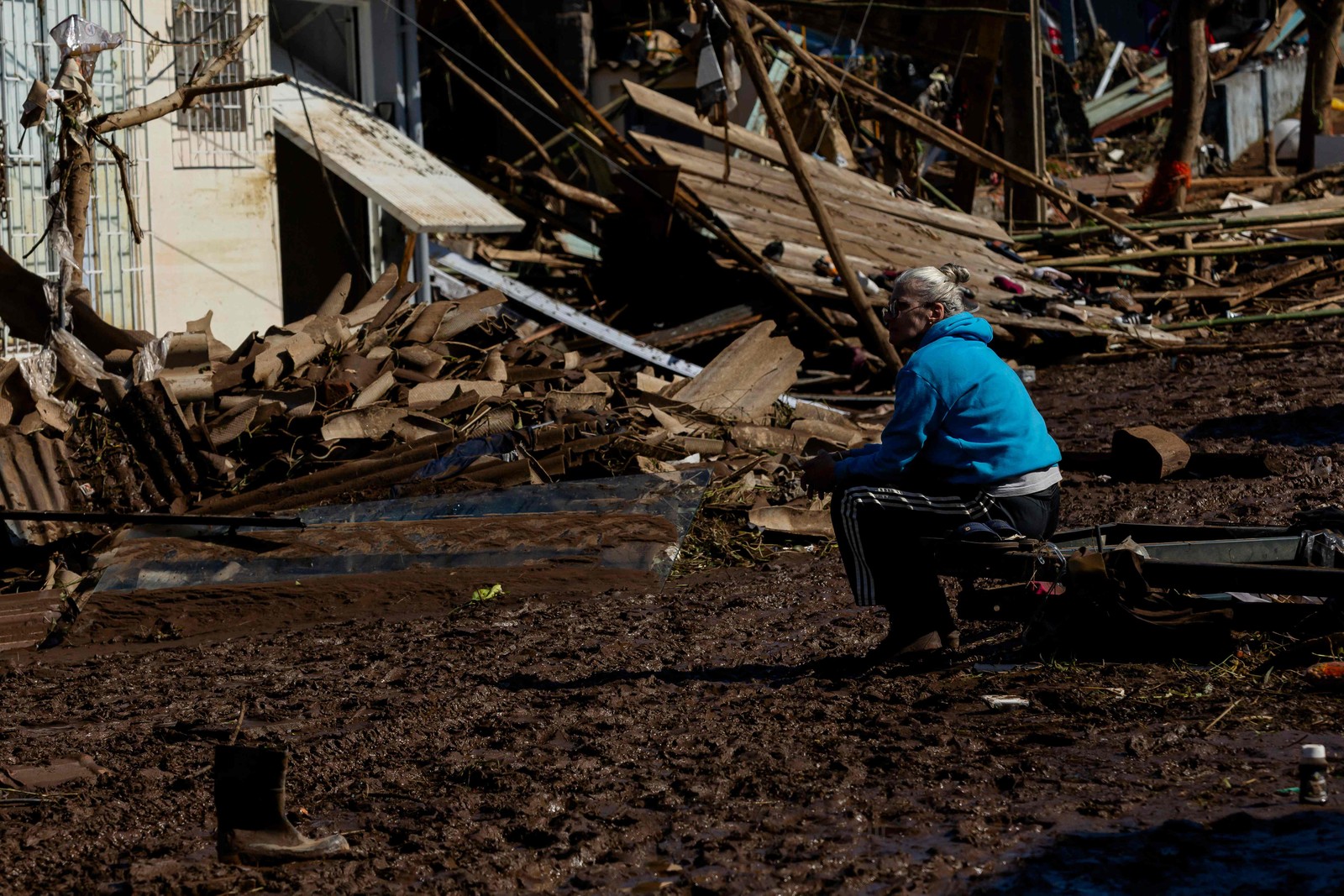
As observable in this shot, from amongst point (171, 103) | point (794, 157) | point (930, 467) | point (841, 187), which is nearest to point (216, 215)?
point (171, 103)

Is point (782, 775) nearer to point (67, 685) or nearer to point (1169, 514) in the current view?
point (67, 685)

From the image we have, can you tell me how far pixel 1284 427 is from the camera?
10.8m

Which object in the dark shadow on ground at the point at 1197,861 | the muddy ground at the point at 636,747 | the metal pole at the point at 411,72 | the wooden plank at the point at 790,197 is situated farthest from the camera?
the wooden plank at the point at 790,197

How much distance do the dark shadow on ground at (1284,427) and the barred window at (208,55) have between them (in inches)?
322

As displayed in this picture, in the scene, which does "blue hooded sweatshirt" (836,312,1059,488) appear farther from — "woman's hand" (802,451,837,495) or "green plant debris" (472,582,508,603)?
"green plant debris" (472,582,508,603)

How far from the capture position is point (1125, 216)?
60.6ft

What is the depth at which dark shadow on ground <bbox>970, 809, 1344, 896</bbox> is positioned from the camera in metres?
3.70

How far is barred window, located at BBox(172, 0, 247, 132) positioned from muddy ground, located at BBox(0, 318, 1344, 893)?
5.76 meters

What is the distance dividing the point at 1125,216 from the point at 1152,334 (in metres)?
4.14

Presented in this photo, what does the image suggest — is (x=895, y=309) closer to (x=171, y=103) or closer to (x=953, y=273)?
(x=953, y=273)

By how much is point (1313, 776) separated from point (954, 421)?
1.90 m

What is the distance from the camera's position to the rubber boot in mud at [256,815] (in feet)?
13.5

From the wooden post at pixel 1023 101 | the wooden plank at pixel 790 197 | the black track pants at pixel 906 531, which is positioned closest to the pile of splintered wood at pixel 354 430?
the black track pants at pixel 906 531

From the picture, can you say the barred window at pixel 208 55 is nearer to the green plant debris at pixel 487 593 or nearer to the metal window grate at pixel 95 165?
the metal window grate at pixel 95 165
